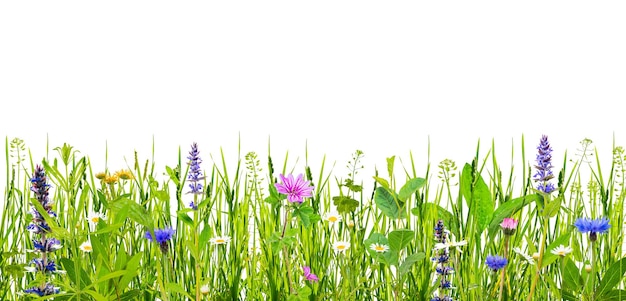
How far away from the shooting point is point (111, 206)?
2541 millimetres

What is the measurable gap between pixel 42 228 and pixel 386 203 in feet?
4.11

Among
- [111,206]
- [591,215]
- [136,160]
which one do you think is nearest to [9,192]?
[136,160]

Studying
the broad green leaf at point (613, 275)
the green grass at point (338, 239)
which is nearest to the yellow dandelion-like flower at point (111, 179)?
the green grass at point (338, 239)

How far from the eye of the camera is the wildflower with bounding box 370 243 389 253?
8.86ft

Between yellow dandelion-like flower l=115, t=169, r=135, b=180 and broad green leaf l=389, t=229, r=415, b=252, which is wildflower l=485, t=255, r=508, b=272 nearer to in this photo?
broad green leaf l=389, t=229, r=415, b=252

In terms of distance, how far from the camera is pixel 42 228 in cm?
257

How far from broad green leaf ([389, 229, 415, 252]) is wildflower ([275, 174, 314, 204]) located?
338mm

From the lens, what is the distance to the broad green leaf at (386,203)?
2834mm

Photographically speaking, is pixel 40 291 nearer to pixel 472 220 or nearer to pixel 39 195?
pixel 39 195

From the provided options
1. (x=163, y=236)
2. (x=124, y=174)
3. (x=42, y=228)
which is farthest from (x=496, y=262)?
(x=124, y=174)

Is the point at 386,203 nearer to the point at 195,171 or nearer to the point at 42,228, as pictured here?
the point at 195,171

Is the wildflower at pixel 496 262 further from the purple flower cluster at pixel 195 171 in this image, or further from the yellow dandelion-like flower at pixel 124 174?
the yellow dandelion-like flower at pixel 124 174

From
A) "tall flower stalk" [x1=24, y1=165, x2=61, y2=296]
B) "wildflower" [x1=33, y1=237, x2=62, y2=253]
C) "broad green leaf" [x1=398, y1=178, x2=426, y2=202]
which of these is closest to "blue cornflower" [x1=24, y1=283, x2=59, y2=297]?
"tall flower stalk" [x1=24, y1=165, x2=61, y2=296]

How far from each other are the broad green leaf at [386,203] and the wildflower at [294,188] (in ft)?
1.04
